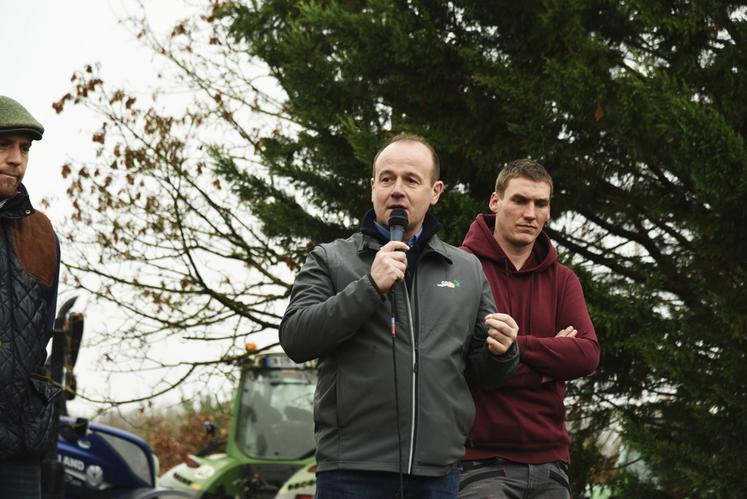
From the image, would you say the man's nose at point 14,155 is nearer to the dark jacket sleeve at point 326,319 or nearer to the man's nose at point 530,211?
the dark jacket sleeve at point 326,319

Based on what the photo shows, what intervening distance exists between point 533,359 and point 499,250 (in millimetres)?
526

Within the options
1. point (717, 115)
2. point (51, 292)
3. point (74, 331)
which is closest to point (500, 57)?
point (717, 115)

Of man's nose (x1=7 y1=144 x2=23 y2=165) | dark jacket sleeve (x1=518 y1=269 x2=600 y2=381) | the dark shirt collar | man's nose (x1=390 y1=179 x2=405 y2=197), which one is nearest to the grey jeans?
dark jacket sleeve (x1=518 y1=269 x2=600 y2=381)

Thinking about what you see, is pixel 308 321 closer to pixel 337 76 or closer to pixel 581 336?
pixel 581 336

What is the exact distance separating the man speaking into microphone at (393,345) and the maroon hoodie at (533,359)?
644 mm

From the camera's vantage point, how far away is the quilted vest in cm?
402

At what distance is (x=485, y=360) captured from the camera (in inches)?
155

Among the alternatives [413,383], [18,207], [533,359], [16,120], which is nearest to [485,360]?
[413,383]

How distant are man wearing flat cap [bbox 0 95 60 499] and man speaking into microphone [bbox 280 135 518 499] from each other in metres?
0.93

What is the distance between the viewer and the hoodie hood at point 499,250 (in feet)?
16.1

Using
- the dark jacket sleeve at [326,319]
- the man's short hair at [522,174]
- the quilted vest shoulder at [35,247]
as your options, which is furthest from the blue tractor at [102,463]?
the dark jacket sleeve at [326,319]

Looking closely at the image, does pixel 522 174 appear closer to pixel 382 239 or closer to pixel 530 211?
pixel 530 211

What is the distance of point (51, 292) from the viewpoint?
419 centimetres

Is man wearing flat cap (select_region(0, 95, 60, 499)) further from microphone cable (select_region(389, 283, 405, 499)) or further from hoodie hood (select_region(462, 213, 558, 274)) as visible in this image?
hoodie hood (select_region(462, 213, 558, 274))
